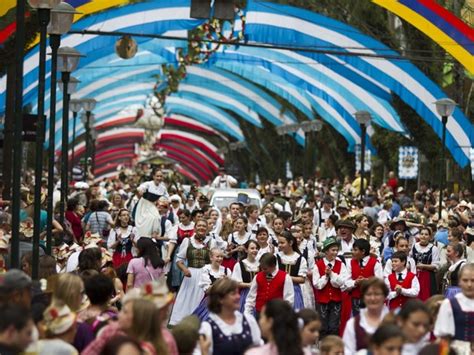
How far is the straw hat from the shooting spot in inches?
424

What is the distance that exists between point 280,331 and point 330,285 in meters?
8.56

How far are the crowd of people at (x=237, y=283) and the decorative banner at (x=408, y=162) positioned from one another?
282 inches

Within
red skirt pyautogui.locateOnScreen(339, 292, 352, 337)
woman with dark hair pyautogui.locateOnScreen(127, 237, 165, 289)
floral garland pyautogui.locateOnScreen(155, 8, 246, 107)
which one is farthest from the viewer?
floral garland pyautogui.locateOnScreen(155, 8, 246, 107)

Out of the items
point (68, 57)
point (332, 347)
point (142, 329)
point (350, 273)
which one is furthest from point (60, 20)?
point (142, 329)

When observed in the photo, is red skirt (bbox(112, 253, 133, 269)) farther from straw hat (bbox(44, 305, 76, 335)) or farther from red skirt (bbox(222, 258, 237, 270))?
straw hat (bbox(44, 305, 76, 335))

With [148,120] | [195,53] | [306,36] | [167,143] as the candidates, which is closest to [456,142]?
[306,36]

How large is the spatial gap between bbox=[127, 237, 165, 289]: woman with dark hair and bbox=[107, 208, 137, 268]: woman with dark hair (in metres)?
3.47

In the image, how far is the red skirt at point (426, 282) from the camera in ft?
69.1

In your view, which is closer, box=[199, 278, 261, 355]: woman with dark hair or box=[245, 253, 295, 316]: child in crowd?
box=[199, 278, 261, 355]: woman with dark hair

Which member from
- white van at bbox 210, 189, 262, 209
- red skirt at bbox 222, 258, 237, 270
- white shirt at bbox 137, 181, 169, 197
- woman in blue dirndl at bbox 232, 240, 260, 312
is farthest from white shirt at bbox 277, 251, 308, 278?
white van at bbox 210, 189, 262, 209

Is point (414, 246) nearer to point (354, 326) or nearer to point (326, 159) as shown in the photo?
point (354, 326)

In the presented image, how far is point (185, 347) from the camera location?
10.8 metres

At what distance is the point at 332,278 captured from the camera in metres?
18.9

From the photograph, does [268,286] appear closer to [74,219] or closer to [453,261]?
[453,261]
